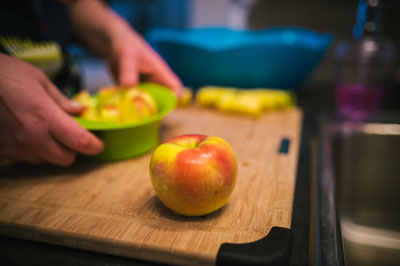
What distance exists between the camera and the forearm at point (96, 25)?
1.10 m

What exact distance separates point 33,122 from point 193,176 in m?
0.35

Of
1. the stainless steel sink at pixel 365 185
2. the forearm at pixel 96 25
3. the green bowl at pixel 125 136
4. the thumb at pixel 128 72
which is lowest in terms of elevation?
the stainless steel sink at pixel 365 185

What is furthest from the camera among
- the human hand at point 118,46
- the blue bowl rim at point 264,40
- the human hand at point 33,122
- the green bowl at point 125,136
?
the blue bowl rim at point 264,40

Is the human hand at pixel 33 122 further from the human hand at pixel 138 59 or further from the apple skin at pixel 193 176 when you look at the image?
the human hand at pixel 138 59

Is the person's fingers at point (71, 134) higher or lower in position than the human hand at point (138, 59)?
lower

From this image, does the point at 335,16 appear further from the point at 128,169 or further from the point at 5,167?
the point at 5,167

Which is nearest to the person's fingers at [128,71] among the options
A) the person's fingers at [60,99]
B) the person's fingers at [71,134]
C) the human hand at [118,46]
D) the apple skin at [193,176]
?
the human hand at [118,46]

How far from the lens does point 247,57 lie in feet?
4.32

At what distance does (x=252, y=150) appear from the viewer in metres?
0.85

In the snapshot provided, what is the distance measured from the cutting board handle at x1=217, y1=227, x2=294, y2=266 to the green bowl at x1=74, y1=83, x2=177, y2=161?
386mm

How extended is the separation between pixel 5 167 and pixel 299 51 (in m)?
1.11

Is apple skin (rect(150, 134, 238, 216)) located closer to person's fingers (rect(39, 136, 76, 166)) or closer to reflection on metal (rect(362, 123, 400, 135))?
person's fingers (rect(39, 136, 76, 166))

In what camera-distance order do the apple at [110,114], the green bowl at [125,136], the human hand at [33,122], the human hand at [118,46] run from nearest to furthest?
the human hand at [33,122] < the green bowl at [125,136] < the apple at [110,114] < the human hand at [118,46]

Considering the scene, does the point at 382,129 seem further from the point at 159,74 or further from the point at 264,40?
the point at 159,74
